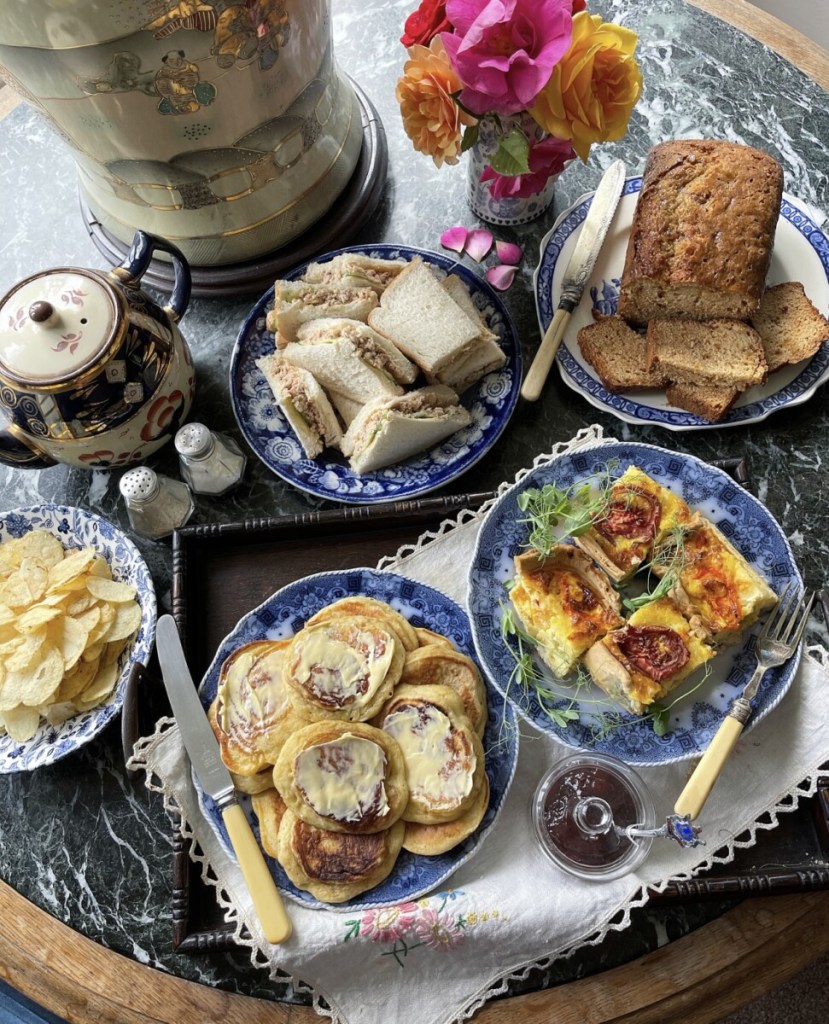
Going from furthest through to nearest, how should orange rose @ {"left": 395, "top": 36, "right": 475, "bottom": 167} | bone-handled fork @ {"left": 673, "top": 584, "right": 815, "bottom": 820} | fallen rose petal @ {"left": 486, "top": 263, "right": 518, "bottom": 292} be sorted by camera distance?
1. fallen rose petal @ {"left": 486, "top": 263, "right": 518, "bottom": 292}
2. orange rose @ {"left": 395, "top": 36, "right": 475, "bottom": 167}
3. bone-handled fork @ {"left": 673, "top": 584, "right": 815, "bottom": 820}

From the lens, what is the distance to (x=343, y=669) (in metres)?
1.00

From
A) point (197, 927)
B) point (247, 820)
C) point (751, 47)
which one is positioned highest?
point (751, 47)

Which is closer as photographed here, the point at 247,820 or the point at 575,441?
the point at 247,820

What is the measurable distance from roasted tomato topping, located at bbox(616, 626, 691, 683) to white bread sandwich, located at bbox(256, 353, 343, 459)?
0.48 metres

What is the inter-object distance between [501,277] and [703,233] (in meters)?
0.30

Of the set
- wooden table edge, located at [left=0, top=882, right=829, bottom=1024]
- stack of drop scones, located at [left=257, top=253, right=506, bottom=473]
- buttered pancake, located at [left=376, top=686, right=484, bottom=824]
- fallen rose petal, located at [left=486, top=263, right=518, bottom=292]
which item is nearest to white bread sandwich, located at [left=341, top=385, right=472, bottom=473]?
stack of drop scones, located at [left=257, top=253, right=506, bottom=473]

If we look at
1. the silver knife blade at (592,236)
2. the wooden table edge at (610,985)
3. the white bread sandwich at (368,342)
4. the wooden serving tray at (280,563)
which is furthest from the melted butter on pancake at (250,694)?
the silver knife blade at (592,236)

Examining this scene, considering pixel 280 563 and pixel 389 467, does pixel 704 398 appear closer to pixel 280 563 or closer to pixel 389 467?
pixel 389 467

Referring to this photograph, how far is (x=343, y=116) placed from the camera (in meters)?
1.31

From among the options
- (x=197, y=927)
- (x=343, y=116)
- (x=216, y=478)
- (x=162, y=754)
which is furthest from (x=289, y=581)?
(x=343, y=116)

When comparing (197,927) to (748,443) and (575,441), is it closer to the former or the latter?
(575,441)

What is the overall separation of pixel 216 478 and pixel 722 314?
756 mm

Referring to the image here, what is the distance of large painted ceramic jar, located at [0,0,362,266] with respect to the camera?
86 cm

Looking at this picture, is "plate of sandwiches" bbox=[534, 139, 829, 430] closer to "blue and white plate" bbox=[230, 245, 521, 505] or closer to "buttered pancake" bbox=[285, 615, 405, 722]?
"blue and white plate" bbox=[230, 245, 521, 505]
